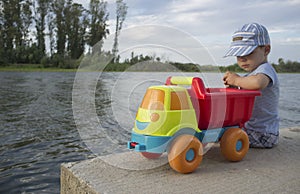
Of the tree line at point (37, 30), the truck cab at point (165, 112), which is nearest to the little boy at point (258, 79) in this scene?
the truck cab at point (165, 112)

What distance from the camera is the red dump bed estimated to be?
6.58ft

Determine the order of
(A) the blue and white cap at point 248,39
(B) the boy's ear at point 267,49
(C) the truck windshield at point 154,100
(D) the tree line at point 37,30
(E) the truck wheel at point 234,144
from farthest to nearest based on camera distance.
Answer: (D) the tree line at point 37,30, (B) the boy's ear at point 267,49, (A) the blue and white cap at point 248,39, (E) the truck wheel at point 234,144, (C) the truck windshield at point 154,100

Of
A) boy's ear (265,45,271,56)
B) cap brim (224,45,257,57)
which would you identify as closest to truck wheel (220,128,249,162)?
cap brim (224,45,257,57)

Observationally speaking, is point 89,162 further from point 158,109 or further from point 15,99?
point 15,99

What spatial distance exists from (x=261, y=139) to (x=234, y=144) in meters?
0.53

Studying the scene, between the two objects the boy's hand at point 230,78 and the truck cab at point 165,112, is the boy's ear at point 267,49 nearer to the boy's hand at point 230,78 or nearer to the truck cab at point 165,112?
the boy's hand at point 230,78

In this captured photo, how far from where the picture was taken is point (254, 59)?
8.30 ft

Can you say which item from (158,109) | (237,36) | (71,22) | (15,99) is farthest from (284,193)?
(71,22)

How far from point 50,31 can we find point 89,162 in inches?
1393

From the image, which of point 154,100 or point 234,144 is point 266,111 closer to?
point 234,144

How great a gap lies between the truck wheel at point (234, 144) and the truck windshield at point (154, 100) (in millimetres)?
602

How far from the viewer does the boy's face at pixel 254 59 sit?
8.22 feet

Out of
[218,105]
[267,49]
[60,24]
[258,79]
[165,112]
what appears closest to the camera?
[165,112]

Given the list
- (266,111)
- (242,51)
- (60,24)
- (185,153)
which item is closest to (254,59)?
(242,51)
